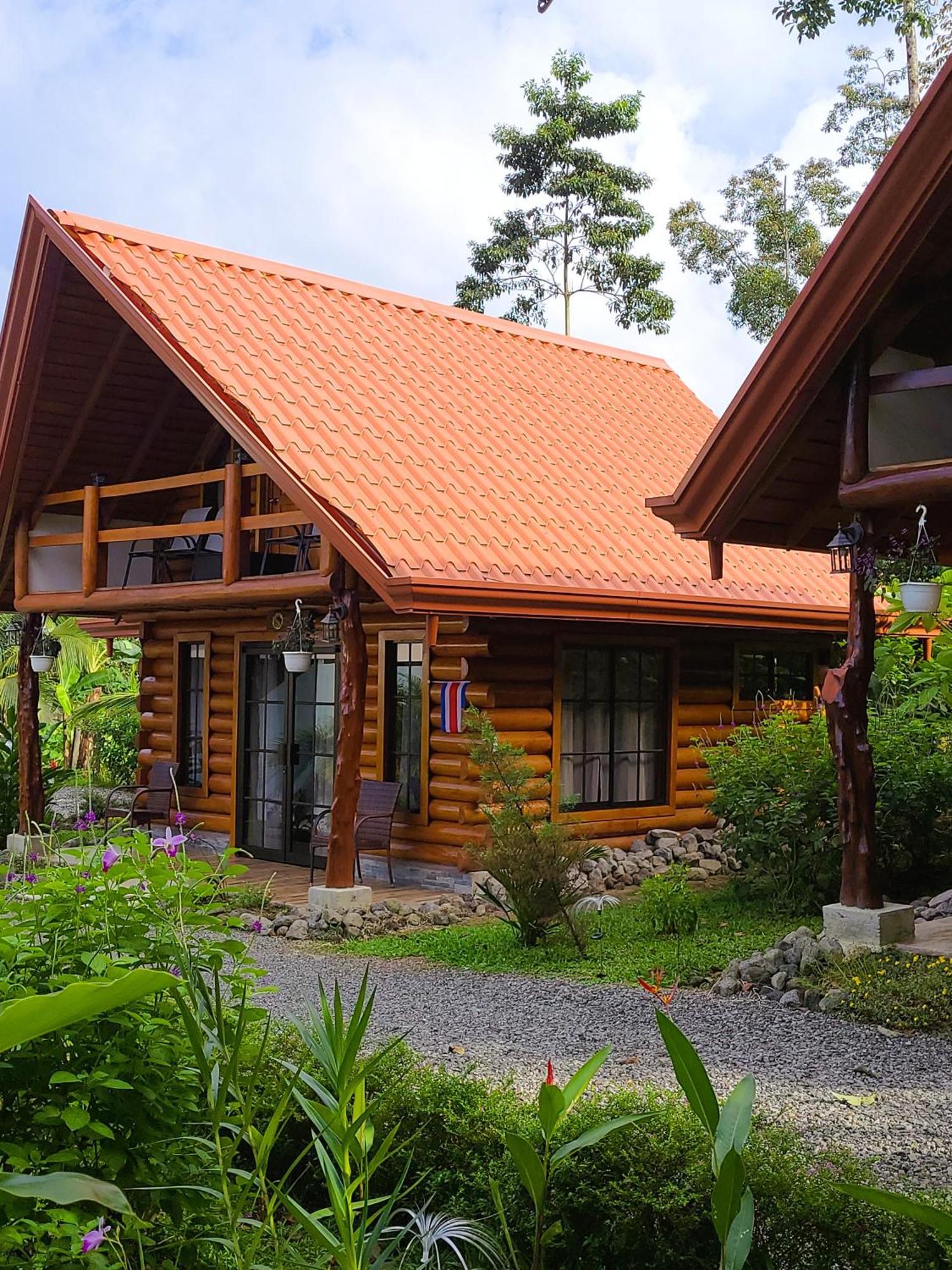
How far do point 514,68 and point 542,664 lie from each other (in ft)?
80.2

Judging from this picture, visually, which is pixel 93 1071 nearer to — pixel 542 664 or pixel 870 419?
pixel 870 419

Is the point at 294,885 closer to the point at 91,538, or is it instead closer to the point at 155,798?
the point at 155,798

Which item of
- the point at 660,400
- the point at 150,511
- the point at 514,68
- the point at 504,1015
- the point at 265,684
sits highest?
the point at 514,68

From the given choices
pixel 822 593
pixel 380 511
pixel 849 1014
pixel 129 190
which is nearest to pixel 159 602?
pixel 380 511

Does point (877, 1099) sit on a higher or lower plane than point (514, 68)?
lower

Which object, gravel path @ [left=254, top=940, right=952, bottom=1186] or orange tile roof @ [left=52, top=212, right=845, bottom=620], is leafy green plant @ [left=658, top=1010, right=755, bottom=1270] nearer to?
gravel path @ [left=254, top=940, right=952, bottom=1186]

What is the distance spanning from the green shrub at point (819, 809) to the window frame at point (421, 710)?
2724mm

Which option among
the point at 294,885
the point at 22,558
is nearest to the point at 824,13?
the point at 294,885

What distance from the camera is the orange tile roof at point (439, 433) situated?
36.6 ft

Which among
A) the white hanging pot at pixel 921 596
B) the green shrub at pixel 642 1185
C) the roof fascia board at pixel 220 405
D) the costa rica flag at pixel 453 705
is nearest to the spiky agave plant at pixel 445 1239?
the green shrub at pixel 642 1185

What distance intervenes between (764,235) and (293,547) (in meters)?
19.9

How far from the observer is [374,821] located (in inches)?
479

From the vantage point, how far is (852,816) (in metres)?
8.23

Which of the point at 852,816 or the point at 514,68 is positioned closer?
the point at 852,816
